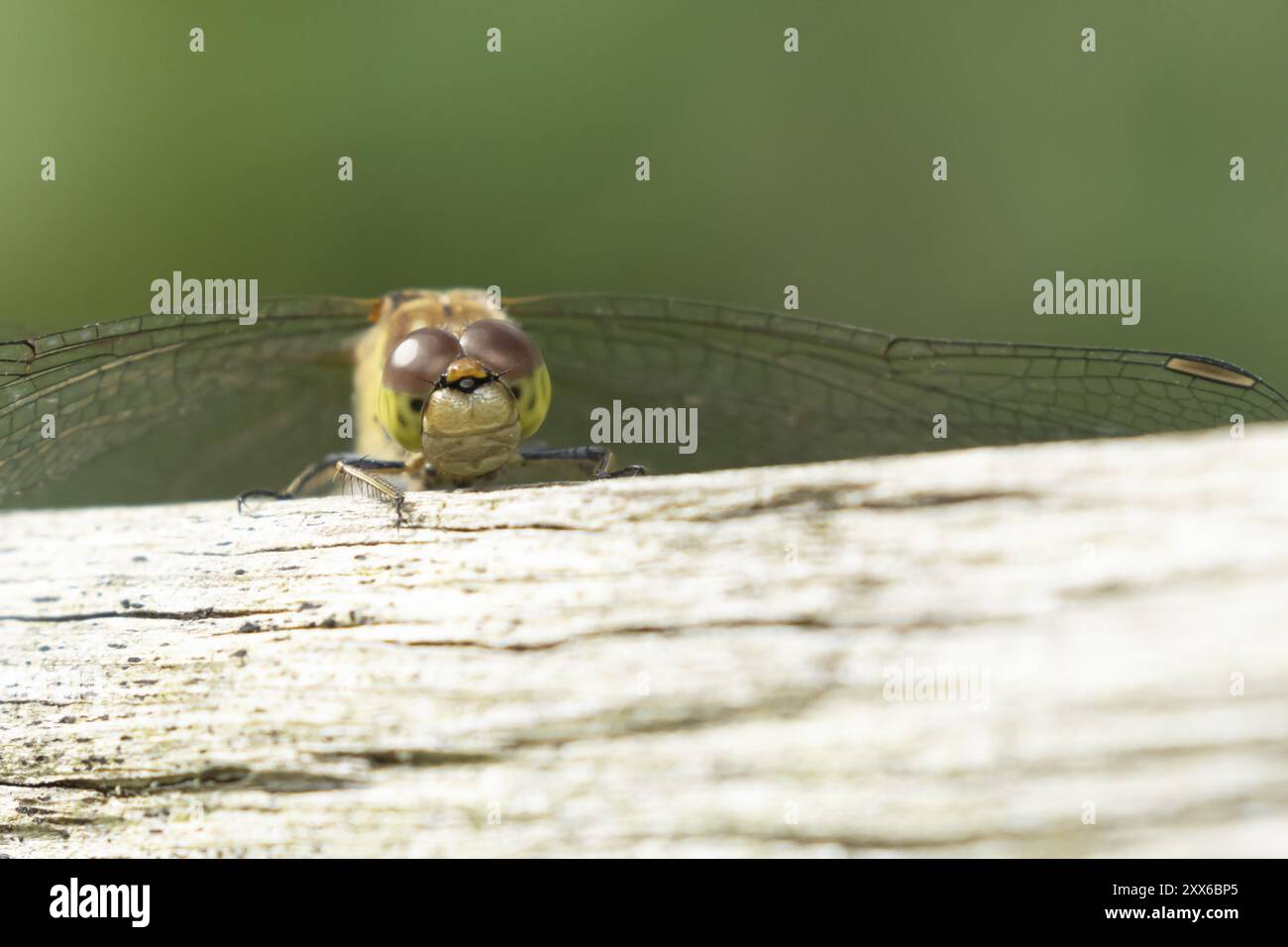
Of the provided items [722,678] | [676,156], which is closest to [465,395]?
[722,678]

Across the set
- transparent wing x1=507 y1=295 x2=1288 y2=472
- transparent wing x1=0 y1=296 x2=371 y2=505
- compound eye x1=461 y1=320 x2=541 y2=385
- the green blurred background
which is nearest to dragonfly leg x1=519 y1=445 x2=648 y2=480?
compound eye x1=461 y1=320 x2=541 y2=385

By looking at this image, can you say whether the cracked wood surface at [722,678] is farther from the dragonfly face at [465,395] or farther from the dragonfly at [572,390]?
the dragonfly at [572,390]

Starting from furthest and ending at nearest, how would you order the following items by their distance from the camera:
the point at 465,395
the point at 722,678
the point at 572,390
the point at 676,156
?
the point at 676,156 < the point at 572,390 < the point at 465,395 < the point at 722,678

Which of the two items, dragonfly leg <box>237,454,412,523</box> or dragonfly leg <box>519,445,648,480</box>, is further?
dragonfly leg <box>519,445,648,480</box>

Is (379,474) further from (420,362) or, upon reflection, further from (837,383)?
(837,383)

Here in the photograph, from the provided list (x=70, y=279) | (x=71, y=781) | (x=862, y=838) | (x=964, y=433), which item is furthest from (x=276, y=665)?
(x=70, y=279)

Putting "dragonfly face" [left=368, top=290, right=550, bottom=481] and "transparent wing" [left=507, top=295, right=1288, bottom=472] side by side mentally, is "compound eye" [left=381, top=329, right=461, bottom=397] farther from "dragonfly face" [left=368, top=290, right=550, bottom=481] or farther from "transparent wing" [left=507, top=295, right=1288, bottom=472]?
"transparent wing" [left=507, top=295, right=1288, bottom=472]
